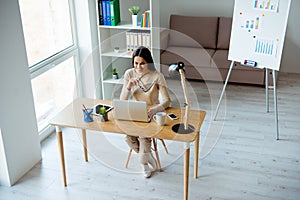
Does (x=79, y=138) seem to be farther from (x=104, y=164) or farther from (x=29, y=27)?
(x=29, y=27)

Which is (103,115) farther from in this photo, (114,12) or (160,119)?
(114,12)

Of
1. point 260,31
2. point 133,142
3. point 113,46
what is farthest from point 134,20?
point 133,142

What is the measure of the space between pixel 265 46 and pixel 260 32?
15cm

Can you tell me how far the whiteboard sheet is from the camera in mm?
3535

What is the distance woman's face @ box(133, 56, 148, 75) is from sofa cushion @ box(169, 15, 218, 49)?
272 centimetres

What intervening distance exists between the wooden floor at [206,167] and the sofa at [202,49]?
0.90 metres

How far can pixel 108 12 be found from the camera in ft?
13.8

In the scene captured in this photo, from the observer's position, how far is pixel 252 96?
194 inches

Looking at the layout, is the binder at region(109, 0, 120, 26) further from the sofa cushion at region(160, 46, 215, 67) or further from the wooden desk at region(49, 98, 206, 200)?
the wooden desk at region(49, 98, 206, 200)

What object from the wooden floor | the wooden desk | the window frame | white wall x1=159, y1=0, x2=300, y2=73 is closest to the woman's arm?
the wooden desk

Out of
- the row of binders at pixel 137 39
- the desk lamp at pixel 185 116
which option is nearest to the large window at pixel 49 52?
the row of binders at pixel 137 39

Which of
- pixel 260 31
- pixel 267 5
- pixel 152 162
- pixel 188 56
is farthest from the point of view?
pixel 188 56

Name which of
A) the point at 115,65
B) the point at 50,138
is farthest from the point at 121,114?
the point at 115,65

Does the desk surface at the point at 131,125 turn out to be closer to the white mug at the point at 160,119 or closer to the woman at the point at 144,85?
the white mug at the point at 160,119
